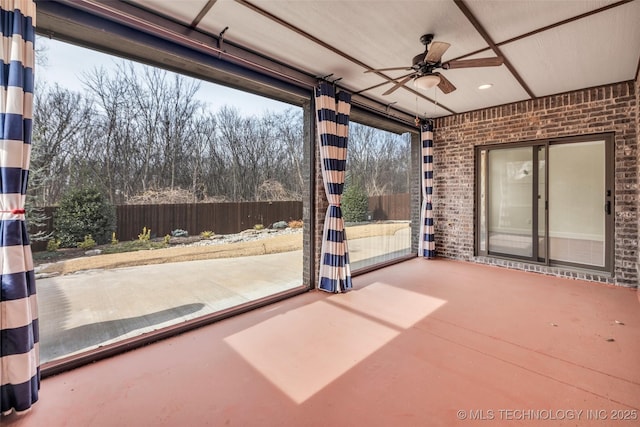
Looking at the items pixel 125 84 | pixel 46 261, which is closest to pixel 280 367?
pixel 46 261

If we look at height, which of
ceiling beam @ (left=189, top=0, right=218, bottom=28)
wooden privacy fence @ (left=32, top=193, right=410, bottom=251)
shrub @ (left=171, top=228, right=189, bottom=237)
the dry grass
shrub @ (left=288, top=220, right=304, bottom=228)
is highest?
ceiling beam @ (left=189, top=0, right=218, bottom=28)

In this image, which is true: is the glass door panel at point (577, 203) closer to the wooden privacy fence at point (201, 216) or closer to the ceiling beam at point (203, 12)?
the wooden privacy fence at point (201, 216)

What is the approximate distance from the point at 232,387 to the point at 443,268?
385 centimetres

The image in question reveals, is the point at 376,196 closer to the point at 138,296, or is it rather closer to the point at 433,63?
the point at 433,63

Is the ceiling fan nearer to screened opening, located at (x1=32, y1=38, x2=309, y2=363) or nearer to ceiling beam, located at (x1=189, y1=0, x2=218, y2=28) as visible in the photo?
ceiling beam, located at (x1=189, y1=0, x2=218, y2=28)

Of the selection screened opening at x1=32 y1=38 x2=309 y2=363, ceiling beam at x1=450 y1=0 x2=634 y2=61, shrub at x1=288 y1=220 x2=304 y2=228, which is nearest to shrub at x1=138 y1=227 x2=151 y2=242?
screened opening at x1=32 y1=38 x2=309 y2=363

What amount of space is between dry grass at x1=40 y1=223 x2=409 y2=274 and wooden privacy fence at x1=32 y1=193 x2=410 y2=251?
0.53 feet

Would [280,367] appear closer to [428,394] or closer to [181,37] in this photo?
[428,394]

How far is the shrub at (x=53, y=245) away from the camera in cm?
212

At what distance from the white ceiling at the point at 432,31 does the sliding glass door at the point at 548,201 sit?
3.57 ft

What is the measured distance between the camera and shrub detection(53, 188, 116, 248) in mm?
2152

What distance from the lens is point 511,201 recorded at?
16.1ft

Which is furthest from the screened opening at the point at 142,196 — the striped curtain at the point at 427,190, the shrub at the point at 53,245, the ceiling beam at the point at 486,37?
the striped curtain at the point at 427,190

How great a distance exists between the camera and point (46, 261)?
6.94 feet
